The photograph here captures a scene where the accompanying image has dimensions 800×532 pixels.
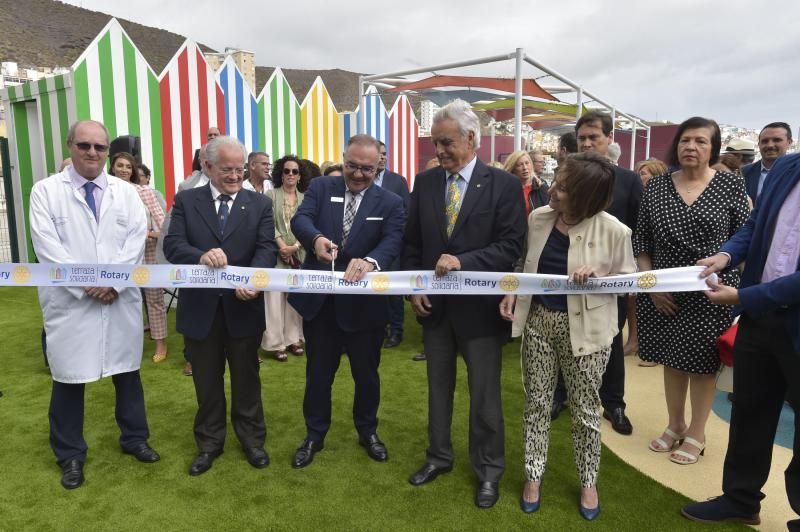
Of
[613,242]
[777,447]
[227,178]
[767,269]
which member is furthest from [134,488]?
[777,447]

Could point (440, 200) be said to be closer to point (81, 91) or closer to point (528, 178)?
point (528, 178)

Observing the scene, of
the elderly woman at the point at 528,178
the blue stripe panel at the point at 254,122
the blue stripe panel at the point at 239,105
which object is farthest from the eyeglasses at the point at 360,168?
the blue stripe panel at the point at 254,122

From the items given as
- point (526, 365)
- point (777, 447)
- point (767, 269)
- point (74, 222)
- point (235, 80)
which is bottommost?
point (777, 447)

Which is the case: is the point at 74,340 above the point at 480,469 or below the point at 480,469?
above

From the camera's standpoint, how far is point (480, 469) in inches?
111

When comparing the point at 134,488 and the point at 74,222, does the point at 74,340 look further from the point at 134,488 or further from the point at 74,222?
the point at 134,488

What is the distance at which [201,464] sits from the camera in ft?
10.1

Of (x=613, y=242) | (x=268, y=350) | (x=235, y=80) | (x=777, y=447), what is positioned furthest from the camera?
(x=235, y=80)

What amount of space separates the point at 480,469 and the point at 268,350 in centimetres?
291

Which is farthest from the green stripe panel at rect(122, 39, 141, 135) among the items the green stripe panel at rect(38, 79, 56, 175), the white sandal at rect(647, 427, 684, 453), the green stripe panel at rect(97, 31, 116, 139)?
the white sandal at rect(647, 427, 684, 453)

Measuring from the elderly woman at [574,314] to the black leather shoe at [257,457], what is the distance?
56.7 inches

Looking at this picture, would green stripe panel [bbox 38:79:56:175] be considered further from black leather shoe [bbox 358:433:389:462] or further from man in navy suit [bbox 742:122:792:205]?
man in navy suit [bbox 742:122:792:205]

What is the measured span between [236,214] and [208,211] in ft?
0.48

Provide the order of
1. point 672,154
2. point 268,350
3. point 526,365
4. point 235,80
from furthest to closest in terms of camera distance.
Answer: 1. point 235,80
2. point 268,350
3. point 672,154
4. point 526,365
